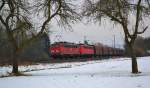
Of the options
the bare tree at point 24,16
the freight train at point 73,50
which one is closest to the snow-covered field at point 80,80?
the bare tree at point 24,16

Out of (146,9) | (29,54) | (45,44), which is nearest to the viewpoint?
(146,9)

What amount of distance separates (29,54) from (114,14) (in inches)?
2024

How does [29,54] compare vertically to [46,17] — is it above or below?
below

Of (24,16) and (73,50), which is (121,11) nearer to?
(24,16)

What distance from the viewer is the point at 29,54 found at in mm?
76375

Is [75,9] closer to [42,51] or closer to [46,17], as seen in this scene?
[46,17]

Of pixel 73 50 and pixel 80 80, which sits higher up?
pixel 80 80

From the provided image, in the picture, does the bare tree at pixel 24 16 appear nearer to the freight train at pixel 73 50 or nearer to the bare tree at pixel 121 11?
the bare tree at pixel 121 11

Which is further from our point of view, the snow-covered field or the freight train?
the freight train

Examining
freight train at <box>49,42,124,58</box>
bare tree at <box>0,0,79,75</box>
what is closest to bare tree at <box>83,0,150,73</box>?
bare tree at <box>0,0,79,75</box>

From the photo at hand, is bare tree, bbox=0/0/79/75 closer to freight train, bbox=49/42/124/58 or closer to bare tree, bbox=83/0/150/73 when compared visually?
bare tree, bbox=83/0/150/73

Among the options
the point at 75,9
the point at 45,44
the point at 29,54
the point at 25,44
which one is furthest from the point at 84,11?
the point at 45,44

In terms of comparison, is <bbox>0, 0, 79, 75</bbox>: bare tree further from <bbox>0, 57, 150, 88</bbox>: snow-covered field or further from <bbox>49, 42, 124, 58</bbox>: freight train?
<bbox>49, 42, 124, 58</bbox>: freight train

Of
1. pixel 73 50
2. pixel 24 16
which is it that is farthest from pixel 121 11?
pixel 73 50
